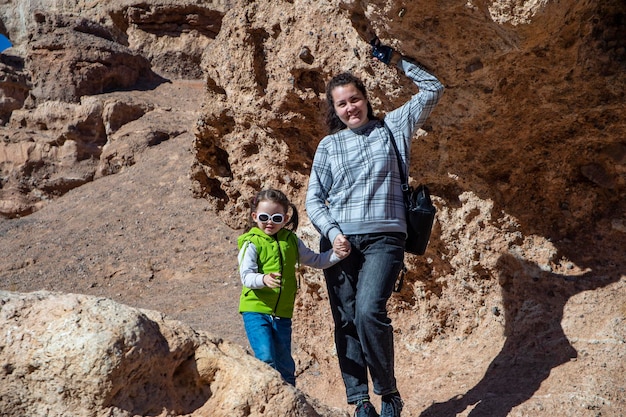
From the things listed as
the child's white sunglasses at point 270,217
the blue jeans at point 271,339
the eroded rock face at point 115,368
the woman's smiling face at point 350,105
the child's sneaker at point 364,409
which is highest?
the woman's smiling face at point 350,105

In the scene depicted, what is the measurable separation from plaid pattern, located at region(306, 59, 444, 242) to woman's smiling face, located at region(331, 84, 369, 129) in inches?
2.1

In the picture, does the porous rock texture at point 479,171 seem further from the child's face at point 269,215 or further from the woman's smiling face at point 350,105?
the child's face at point 269,215

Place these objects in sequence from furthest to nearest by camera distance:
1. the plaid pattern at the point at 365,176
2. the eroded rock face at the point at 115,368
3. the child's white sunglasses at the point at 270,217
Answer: the child's white sunglasses at the point at 270,217, the plaid pattern at the point at 365,176, the eroded rock face at the point at 115,368

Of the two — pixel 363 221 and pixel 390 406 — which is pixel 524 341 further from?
pixel 363 221

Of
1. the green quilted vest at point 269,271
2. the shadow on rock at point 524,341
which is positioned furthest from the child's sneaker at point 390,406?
the green quilted vest at point 269,271

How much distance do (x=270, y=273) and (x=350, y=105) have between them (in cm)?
93

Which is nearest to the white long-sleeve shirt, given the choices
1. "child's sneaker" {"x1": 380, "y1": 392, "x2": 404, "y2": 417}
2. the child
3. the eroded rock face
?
the child

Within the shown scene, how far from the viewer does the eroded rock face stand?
7.87ft

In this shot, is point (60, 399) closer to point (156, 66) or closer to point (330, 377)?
point (330, 377)

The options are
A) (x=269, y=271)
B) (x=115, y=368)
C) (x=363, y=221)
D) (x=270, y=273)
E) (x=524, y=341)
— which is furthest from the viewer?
(x=524, y=341)

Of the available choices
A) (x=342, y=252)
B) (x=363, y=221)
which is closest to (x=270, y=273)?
(x=342, y=252)

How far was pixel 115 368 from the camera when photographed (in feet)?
7.91

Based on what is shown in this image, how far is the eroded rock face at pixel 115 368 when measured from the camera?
2398 mm

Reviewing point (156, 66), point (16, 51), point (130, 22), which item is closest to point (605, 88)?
point (156, 66)
